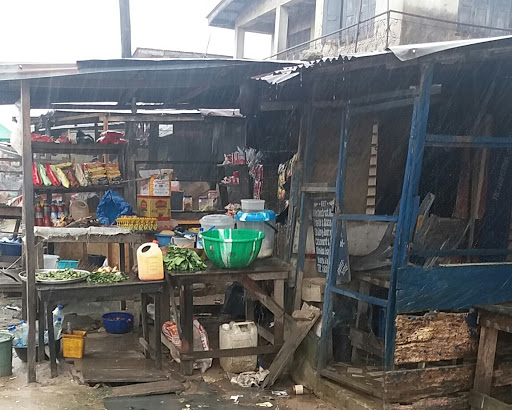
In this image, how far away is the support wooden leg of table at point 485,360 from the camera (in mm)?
4398

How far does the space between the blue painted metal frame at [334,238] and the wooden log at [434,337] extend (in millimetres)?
933

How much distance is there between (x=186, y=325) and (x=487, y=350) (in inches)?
122

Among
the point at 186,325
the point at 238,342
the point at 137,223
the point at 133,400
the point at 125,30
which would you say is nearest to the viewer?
the point at 133,400

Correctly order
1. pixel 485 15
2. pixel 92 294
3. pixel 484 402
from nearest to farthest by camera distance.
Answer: pixel 484 402, pixel 92 294, pixel 485 15

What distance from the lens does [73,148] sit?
310 inches

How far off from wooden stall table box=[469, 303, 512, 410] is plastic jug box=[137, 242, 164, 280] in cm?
337

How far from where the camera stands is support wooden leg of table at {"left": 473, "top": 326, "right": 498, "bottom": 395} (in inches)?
173

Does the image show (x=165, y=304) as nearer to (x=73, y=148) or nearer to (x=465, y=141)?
(x=73, y=148)

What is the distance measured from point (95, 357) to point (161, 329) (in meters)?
0.86

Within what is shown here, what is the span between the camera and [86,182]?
7.86 meters

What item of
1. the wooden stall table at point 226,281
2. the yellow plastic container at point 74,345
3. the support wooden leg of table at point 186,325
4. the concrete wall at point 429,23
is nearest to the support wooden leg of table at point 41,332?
the yellow plastic container at point 74,345

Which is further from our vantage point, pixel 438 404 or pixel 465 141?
pixel 438 404

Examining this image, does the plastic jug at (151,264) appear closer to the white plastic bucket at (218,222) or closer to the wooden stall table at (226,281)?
the wooden stall table at (226,281)

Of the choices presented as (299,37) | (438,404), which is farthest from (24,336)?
(299,37)
